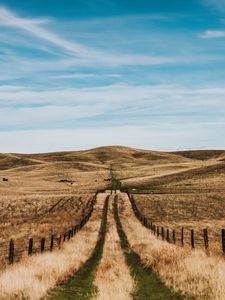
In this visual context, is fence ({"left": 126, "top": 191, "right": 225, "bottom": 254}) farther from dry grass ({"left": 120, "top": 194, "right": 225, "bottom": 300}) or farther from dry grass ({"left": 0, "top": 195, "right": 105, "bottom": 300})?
dry grass ({"left": 0, "top": 195, "right": 105, "bottom": 300})

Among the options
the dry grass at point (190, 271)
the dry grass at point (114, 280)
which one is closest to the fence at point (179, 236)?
the dry grass at point (190, 271)

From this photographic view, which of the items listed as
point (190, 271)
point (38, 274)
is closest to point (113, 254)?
point (38, 274)

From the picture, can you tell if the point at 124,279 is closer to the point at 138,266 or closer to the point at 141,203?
the point at 138,266

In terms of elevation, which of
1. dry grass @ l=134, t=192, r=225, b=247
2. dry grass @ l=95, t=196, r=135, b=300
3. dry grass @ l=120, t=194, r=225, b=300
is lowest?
dry grass @ l=134, t=192, r=225, b=247

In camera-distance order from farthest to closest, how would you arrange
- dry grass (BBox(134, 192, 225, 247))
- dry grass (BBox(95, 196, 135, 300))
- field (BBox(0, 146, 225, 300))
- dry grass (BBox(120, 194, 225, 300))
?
dry grass (BBox(134, 192, 225, 247))
field (BBox(0, 146, 225, 300))
dry grass (BBox(95, 196, 135, 300))
dry grass (BBox(120, 194, 225, 300))

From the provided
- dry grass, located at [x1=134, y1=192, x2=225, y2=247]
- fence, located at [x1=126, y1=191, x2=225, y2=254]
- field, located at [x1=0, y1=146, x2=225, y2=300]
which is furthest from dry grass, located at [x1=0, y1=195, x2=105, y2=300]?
dry grass, located at [x1=134, y1=192, x2=225, y2=247]

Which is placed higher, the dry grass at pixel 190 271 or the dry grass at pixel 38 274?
the dry grass at pixel 190 271

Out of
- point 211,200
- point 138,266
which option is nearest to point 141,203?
point 211,200

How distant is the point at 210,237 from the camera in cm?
3553

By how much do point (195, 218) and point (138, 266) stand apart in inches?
1327

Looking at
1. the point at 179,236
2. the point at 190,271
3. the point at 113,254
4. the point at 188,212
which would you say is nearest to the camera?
the point at 190,271

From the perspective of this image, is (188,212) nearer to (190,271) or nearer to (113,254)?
(113,254)

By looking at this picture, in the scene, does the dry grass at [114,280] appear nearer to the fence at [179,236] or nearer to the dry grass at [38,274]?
the dry grass at [38,274]

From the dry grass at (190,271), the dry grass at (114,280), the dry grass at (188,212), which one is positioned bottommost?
the dry grass at (188,212)
